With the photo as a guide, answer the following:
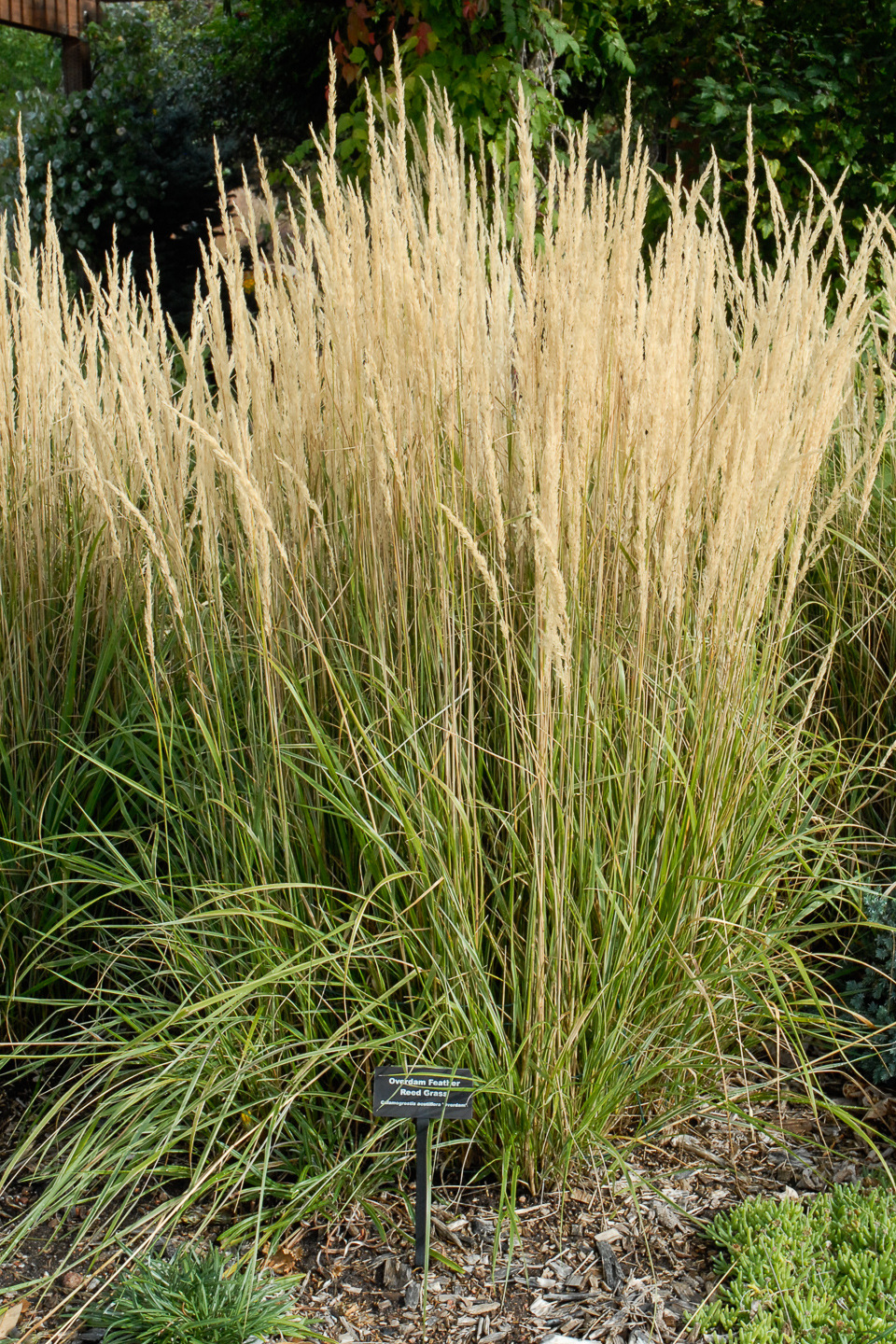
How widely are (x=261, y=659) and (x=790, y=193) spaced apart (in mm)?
5526

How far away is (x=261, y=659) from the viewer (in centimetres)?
198

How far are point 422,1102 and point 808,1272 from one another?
0.67 m

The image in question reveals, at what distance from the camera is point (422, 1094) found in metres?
1.69

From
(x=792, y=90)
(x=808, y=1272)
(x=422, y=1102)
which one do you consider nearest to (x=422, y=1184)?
(x=422, y=1102)

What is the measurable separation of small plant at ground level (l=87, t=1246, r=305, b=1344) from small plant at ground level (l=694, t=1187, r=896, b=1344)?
645 mm

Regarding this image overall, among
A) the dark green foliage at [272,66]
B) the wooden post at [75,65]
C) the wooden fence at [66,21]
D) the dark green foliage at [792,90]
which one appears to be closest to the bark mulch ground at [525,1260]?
the dark green foliage at [792,90]

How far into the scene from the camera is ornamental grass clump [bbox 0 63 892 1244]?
177cm

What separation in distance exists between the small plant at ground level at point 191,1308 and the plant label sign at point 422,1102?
0.77ft

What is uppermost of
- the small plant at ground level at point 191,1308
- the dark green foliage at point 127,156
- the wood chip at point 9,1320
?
the dark green foliage at point 127,156

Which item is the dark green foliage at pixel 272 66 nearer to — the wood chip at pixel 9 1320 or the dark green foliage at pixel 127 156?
the dark green foliage at pixel 127 156

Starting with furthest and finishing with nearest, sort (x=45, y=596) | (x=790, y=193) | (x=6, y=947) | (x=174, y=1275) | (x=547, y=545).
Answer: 1. (x=790, y=193)
2. (x=45, y=596)
3. (x=6, y=947)
4. (x=174, y=1275)
5. (x=547, y=545)

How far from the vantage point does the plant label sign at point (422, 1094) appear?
1680 millimetres

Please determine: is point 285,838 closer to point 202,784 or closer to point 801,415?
point 202,784

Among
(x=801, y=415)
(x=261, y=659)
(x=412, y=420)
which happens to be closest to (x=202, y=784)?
(x=261, y=659)
